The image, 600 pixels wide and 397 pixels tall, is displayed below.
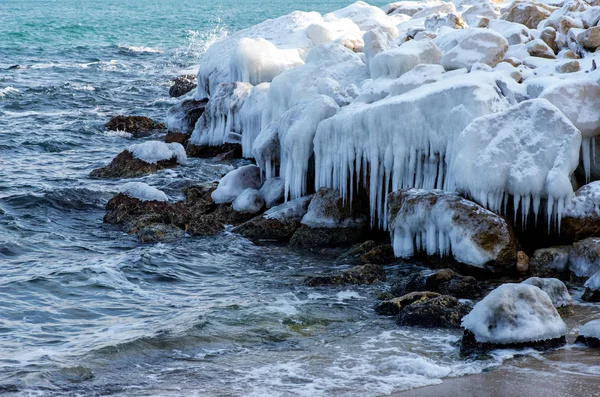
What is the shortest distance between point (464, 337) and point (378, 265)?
307 centimetres

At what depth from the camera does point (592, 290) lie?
1044 cm

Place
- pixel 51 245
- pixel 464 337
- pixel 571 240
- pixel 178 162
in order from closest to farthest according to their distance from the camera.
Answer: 1. pixel 464 337
2. pixel 571 240
3. pixel 51 245
4. pixel 178 162

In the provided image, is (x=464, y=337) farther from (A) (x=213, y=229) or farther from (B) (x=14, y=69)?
(B) (x=14, y=69)

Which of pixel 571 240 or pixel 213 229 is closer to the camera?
pixel 571 240

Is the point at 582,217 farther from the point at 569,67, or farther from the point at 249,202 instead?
the point at 249,202

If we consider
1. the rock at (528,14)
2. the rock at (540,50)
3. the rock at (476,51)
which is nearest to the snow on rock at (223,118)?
the rock at (476,51)

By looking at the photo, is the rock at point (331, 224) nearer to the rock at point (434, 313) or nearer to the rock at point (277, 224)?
the rock at point (277, 224)

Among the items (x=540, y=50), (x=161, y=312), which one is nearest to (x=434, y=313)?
(x=161, y=312)

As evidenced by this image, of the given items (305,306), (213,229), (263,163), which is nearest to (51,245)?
(213,229)

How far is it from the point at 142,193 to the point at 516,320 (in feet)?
28.4

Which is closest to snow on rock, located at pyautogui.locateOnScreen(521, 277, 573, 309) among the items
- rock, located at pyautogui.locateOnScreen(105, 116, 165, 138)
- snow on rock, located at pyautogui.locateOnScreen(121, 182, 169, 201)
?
snow on rock, located at pyautogui.locateOnScreen(121, 182, 169, 201)

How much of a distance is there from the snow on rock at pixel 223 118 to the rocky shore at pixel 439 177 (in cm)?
71

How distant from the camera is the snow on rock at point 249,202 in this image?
15.1 meters

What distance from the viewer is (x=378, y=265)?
12023mm
